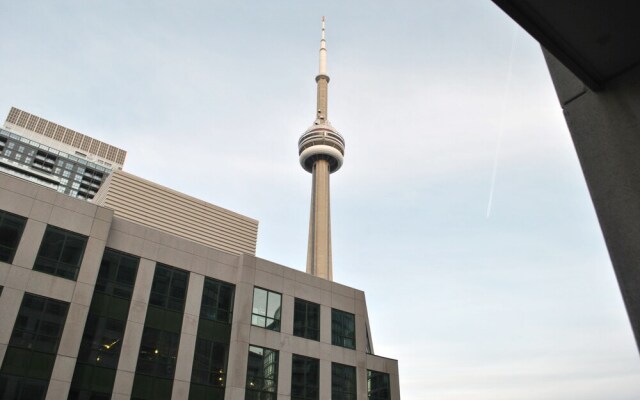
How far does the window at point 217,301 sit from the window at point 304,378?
16.9 feet

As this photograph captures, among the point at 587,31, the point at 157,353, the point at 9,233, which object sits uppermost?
the point at 9,233

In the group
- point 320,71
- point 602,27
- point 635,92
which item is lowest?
point 635,92

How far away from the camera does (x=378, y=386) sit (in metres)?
34.3

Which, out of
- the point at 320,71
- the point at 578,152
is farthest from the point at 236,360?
the point at 320,71

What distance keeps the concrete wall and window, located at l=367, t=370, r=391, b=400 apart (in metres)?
31.6

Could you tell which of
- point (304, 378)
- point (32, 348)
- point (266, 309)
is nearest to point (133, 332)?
point (32, 348)

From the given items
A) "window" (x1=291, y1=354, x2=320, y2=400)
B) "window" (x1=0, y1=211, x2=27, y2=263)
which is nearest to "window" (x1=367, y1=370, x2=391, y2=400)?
"window" (x1=291, y1=354, x2=320, y2=400)

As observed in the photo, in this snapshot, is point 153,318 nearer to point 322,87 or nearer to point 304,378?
point 304,378

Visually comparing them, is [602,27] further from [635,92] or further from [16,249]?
[16,249]

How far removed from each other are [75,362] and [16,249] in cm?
615

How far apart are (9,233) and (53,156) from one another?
150088mm

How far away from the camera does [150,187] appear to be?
295 feet

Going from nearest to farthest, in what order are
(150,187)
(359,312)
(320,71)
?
1. (359,312)
2. (150,187)
3. (320,71)

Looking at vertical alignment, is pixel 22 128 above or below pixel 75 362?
above
